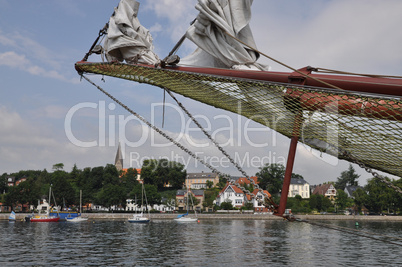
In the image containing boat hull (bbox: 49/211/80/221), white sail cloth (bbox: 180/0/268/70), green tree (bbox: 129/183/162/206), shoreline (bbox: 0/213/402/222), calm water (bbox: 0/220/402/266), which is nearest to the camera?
white sail cloth (bbox: 180/0/268/70)

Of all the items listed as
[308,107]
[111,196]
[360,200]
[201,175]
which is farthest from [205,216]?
[308,107]

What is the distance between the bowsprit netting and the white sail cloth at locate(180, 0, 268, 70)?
0.60 meters

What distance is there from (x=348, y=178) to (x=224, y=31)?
161 metres

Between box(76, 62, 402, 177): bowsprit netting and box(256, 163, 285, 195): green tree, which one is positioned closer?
box(76, 62, 402, 177): bowsprit netting

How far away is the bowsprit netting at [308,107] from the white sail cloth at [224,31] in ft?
1.98

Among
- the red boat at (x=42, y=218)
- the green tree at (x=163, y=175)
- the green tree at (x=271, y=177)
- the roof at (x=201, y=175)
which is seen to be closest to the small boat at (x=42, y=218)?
the red boat at (x=42, y=218)

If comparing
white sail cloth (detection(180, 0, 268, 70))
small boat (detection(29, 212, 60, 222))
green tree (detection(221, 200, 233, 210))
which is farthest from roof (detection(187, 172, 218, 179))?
white sail cloth (detection(180, 0, 268, 70))

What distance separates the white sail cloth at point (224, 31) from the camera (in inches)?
254

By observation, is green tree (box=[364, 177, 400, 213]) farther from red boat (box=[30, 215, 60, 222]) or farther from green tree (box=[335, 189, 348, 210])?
red boat (box=[30, 215, 60, 222])

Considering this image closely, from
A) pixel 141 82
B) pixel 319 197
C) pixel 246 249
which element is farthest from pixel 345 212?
pixel 141 82

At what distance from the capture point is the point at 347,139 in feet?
20.9

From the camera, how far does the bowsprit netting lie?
17.1 feet

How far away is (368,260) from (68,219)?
6258cm

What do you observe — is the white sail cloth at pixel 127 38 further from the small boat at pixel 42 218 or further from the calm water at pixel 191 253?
the small boat at pixel 42 218
